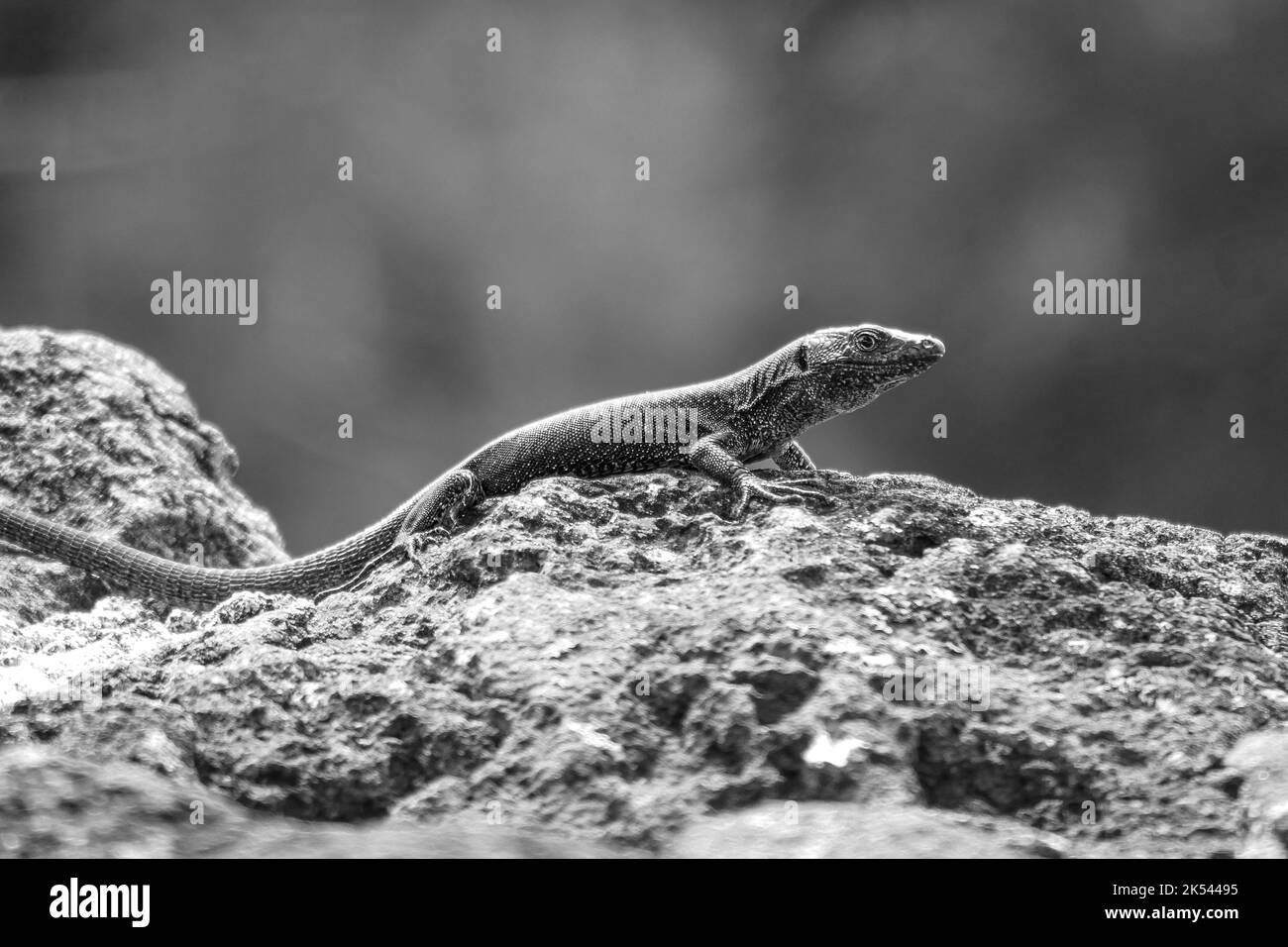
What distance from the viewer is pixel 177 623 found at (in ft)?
16.9

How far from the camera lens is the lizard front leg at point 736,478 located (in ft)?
15.9

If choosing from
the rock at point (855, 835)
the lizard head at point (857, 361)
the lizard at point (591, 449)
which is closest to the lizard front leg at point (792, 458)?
the lizard at point (591, 449)

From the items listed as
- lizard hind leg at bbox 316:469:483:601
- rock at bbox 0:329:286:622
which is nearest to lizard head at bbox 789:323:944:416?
lizard hind leg at bbox 316:469:483:601

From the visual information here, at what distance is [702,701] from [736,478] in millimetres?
1804

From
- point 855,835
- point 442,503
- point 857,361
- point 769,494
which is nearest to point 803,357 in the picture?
point 857,361

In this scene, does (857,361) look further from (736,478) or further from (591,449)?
(591,449)

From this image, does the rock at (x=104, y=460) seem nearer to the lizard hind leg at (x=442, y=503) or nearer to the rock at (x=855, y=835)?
the lizard hind leg at (x=442, y=503)

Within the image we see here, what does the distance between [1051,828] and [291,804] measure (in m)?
2.00

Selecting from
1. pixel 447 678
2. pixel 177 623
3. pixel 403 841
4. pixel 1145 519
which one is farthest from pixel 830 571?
pixel 177 623

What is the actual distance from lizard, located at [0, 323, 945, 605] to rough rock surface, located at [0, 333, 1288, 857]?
0.91 m

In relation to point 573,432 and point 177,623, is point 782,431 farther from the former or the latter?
point 177,623

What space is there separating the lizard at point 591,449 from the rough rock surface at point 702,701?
915 millimetres

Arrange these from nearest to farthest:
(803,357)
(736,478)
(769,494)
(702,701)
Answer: (702,701)
(769,494)
(736,478)
(803,357)

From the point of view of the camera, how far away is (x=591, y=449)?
5754 millimetres
